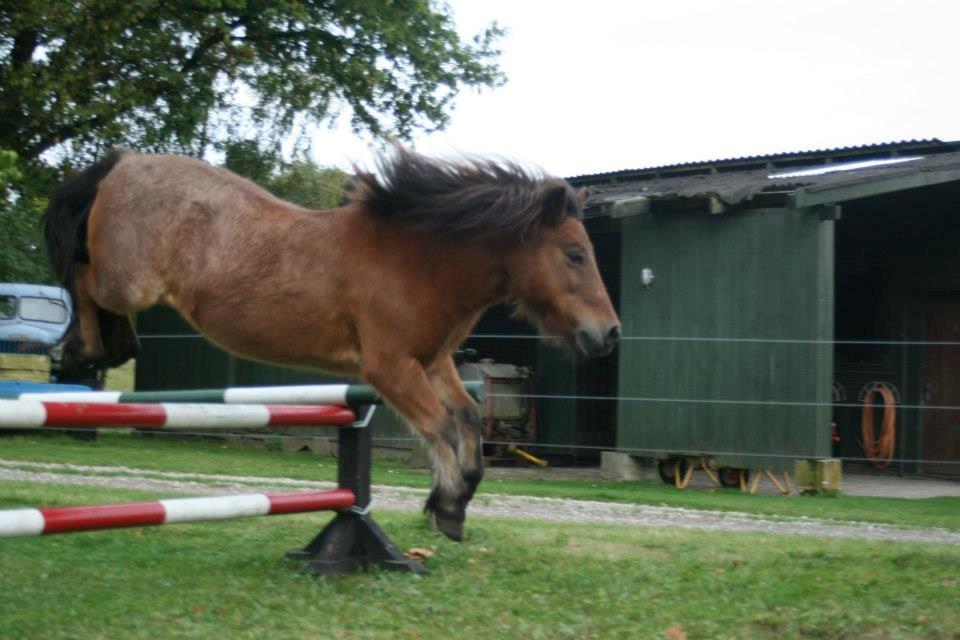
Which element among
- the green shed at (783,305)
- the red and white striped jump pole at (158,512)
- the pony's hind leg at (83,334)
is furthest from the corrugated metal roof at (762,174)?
the red and white striped jump pole at (158,512)

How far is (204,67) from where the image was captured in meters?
19.1

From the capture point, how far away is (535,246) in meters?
6.12

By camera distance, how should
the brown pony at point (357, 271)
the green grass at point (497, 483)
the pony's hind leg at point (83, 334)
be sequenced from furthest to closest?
the green grass at point (497, 483)
the pony's hind leg at point (83, 334)
the brown pony at point (357, 271)

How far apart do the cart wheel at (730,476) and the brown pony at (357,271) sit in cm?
936

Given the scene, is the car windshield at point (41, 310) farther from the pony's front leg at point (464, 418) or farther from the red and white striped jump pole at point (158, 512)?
the red and white striped jump pole at point (158, 512)

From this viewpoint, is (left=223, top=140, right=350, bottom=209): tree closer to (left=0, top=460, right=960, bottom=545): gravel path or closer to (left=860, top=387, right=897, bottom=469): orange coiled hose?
(left=0, top=460, right=960, bottom=545): gravel path

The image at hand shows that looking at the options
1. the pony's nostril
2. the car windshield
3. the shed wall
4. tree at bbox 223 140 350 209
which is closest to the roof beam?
the shed wall

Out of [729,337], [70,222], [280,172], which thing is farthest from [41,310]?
[70,222]

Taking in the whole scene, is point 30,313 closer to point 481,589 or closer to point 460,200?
point 460,200

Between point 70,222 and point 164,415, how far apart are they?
1.67 m

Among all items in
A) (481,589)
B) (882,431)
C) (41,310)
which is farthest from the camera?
(41,310)

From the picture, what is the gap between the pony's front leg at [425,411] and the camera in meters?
5.77

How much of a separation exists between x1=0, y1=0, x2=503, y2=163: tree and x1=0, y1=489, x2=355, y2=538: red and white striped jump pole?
12558 mm

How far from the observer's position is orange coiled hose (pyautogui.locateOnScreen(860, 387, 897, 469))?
53.9 feet
